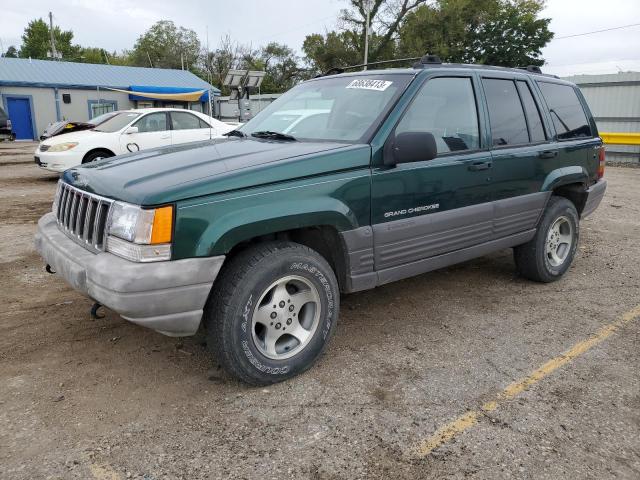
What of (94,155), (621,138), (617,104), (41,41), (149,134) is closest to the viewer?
(94,155)

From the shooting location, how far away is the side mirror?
3.23 m

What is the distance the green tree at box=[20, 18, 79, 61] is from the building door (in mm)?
43660

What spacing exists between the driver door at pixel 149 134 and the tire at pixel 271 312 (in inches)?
339

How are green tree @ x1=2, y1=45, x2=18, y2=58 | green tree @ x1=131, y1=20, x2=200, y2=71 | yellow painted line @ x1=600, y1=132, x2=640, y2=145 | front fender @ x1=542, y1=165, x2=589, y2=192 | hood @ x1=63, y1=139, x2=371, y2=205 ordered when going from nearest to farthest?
hood @ x1=63, y1=139, x2=371, y2=205 → front fender @ x1=542, y1=165, x2=589, y2=192 → yellow painted line @ x1=600, y1=132, x2=640, y2=145 → green tree @ x1=131, y1=20, x2=200, y2=71 → green tree @ x1=2, y1=45, x2=18, y2=58

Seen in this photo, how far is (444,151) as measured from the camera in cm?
376

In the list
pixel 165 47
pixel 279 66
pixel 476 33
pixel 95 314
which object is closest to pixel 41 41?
pixel 165 47

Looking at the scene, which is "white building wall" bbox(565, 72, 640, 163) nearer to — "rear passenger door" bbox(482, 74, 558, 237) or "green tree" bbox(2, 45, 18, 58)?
"rear passenger door" bbox(482, 74, 558, 237)

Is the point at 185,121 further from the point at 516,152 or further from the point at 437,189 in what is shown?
the point at 437,189

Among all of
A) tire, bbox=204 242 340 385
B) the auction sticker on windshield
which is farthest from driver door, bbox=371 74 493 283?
tire, bbox=204 242 340 385

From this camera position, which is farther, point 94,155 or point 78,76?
point 78,76

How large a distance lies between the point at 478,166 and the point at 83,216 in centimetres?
274

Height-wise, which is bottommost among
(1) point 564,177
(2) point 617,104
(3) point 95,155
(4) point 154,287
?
(3) point 95,155

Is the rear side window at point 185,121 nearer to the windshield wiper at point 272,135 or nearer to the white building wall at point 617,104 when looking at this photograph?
the windshield wiper at point 272,135

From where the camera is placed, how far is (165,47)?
228 ft
